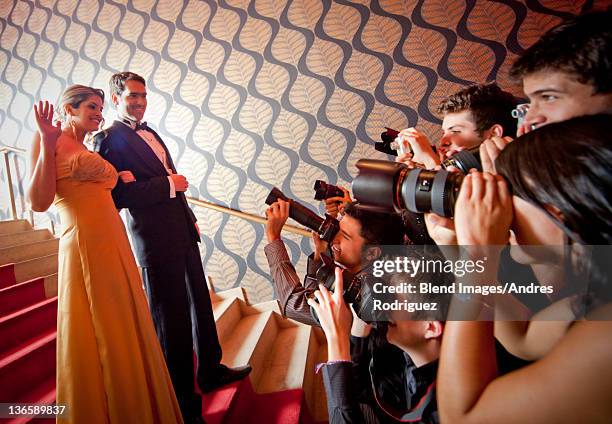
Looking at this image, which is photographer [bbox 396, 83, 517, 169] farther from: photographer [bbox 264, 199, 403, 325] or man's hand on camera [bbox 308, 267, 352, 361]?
man's hand on camera [bbox 308, 267, 352, 361]

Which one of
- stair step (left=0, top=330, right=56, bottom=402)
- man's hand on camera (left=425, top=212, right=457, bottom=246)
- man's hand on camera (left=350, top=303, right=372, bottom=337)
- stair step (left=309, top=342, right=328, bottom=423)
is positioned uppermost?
man's hand on camera (left=425, top=212, right=457, bottom=246)

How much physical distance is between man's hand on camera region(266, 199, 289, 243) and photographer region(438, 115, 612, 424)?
2.82 ft

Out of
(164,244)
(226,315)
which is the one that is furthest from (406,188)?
(226,315)

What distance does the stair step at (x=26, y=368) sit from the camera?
1.29 metres

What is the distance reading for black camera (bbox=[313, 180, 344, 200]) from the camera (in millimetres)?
1502

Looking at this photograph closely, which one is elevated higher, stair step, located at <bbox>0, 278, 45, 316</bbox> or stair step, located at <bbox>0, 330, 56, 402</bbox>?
stair step, located at <bbox>0, 330, 56, 402</bbox>

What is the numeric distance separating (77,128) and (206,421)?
1229mm

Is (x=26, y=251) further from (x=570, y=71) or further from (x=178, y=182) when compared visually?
(x=570, y=71)

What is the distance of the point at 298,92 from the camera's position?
2.68m

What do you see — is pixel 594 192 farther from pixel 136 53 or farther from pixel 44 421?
pixel 136 53

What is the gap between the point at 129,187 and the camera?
1411 mm

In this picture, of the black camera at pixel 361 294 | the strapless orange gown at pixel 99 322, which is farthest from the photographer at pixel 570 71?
the strapless orange gown at pixel 99 322

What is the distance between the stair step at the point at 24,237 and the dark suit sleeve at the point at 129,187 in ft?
5.49

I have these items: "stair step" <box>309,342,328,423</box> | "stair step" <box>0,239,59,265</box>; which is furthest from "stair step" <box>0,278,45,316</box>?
"stair step" <box>309,342,328,423</box>
